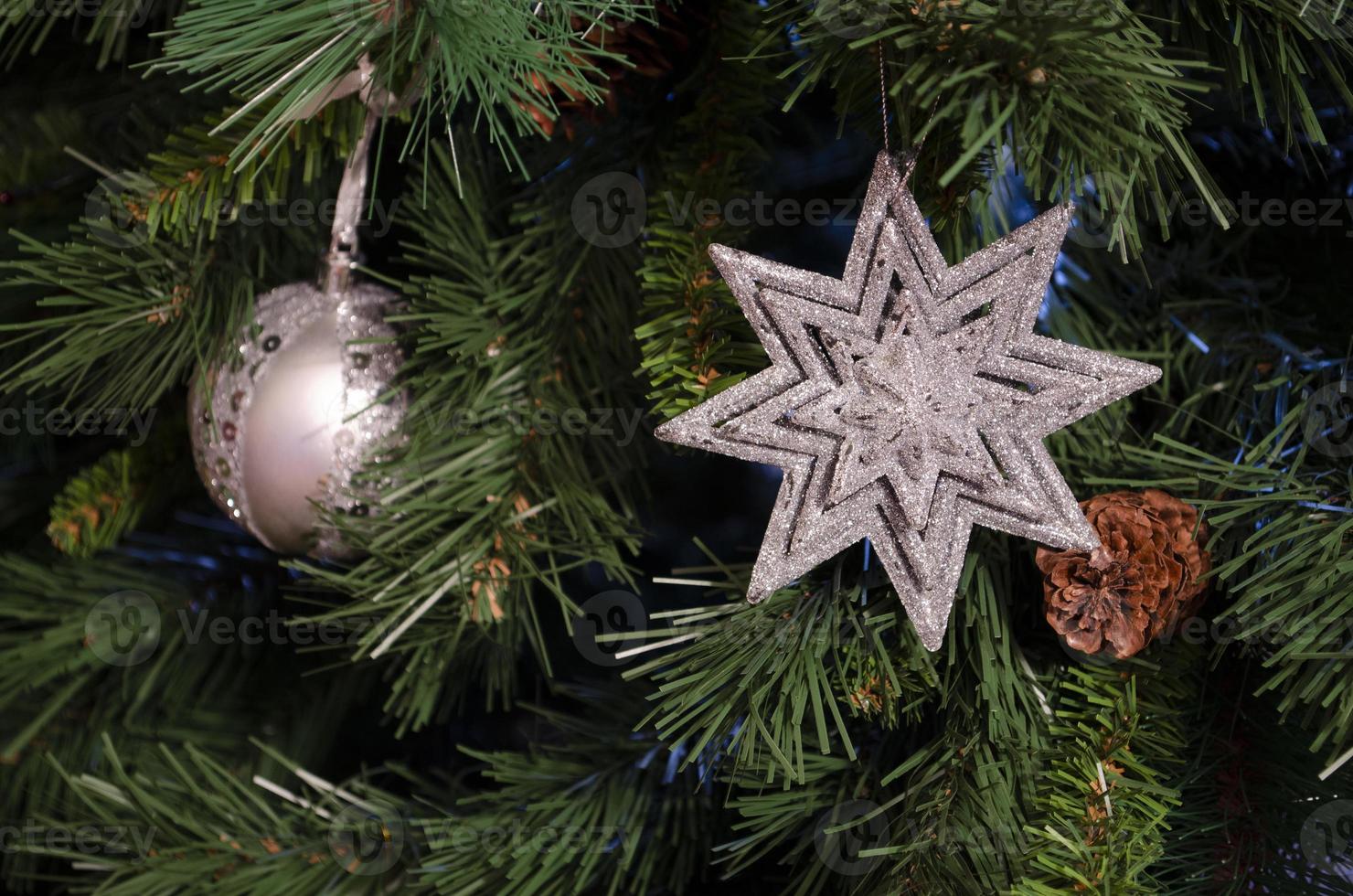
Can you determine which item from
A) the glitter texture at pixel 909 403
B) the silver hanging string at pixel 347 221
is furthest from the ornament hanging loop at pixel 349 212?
the glitter texture at pixel 909 403

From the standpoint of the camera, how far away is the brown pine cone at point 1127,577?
1.26ft

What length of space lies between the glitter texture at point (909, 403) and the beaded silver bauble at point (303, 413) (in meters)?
0.17

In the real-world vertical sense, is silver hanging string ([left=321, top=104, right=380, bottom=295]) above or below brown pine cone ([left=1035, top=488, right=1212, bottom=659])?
above

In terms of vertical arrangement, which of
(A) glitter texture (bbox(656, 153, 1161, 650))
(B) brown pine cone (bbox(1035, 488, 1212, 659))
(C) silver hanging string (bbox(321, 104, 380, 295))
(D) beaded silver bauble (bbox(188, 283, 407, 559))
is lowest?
(B) brown pine cone (bbox(1035, 488, 1212, 659))

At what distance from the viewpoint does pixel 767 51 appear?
0.47m

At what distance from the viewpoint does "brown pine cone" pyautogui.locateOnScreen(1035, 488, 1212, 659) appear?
0.38 m

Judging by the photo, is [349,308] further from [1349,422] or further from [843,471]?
[1349,422]

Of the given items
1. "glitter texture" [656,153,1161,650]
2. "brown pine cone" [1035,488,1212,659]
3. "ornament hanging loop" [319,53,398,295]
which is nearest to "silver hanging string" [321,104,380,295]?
"ornament hanging loop" [319,53,398,295]

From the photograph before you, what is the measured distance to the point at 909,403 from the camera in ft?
1.25

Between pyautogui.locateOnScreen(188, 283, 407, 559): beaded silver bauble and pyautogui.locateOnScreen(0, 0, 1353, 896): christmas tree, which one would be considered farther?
pyautogui.locateOnScreen(188, 283, 407, 559): beaded silver bauble

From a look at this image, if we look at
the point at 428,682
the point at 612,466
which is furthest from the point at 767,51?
the point at 428,682

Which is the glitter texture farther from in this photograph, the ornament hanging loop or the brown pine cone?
the ornament hanging loop

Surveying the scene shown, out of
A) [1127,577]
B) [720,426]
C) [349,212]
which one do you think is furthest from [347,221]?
[1127,577]

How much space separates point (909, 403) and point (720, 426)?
69mm
